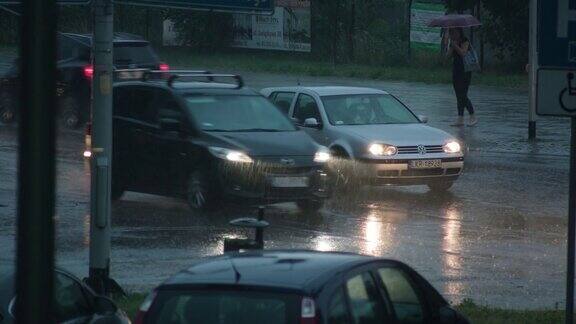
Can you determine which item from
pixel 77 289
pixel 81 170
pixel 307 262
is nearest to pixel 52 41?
pixel 307 262

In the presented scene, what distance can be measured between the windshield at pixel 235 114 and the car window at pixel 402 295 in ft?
32.4

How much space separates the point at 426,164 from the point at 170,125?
384 centimetres

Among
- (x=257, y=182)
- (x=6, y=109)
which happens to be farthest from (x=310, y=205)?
(x=6, y=109)

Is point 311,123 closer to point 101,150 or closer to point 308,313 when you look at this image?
point 101,150

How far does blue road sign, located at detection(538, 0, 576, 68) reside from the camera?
9227 millimetres

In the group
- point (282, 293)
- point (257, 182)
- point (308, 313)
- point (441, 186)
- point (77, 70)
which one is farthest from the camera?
point (77, 70)

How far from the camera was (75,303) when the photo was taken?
8.45 m

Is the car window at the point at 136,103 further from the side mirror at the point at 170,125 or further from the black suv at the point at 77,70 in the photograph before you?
the black suv at the point at 77,70

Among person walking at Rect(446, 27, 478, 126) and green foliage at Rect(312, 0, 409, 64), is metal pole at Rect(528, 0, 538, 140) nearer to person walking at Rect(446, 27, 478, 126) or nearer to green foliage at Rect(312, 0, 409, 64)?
person walking at Rect(446, 27, 478, 126)

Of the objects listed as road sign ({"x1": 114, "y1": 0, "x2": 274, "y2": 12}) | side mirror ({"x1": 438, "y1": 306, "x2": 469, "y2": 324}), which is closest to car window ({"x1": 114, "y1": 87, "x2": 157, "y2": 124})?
road sign ({"x1": 114, "y1": 0, "x2": 274, "y2": 12})

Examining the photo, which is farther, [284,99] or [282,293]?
[284,99]

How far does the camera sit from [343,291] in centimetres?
695

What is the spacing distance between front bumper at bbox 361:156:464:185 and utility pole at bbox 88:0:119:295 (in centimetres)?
776

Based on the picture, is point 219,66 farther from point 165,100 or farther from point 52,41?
point 52,41
